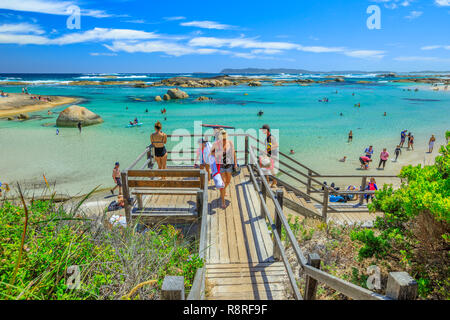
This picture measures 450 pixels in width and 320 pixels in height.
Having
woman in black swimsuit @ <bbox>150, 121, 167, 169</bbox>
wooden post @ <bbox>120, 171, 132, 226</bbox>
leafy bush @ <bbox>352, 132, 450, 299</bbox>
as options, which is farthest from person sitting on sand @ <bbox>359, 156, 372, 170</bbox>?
wooden post @ <bbox>120, 171, 132, 226</bbox>

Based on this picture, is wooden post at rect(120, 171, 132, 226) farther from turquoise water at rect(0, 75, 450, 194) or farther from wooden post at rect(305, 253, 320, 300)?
wooden post at rect(305, 253, 320, 300)

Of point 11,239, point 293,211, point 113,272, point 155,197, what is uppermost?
point 11,239

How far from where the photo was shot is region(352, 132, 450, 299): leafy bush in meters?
2.61

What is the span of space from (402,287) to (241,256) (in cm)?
336

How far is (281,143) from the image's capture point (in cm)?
2220

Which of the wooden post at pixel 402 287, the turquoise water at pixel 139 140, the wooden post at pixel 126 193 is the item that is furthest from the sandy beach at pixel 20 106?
the wooden post at pixel 402 287

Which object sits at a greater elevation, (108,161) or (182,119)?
(182,119)

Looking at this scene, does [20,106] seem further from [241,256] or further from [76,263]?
[76,263]

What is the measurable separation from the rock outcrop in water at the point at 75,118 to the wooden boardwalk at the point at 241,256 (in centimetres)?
2789

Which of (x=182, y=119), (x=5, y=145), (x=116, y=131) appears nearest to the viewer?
(x=5, y=145)

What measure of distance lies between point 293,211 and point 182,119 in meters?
27.5

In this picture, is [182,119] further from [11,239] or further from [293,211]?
[11,239]

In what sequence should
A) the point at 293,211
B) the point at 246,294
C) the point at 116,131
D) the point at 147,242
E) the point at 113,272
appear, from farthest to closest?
the point at 116,131
the point at 293,211
the point at 246,294
the point at 147,242
the point at 113,272
